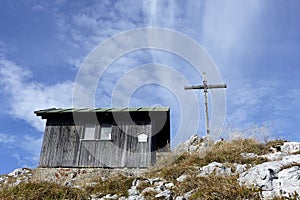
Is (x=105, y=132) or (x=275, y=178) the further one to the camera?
(x=105, y=132)

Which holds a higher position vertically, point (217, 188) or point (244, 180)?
point (244, 180)

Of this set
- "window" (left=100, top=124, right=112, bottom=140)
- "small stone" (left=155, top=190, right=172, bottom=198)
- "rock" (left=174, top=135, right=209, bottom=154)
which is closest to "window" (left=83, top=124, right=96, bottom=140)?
"window" (left=100, top=124, right=112, bottom=140)

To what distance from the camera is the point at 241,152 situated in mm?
12211

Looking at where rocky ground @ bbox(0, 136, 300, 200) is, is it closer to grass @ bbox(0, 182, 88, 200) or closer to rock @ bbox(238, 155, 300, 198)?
rock @ bbox(238, 155, 300, 198)

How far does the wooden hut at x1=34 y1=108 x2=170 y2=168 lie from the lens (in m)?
20.0

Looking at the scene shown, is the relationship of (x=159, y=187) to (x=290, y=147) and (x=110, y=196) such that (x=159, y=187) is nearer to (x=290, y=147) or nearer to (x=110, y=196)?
(x=110, y=196)

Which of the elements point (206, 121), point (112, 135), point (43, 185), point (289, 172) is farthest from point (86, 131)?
point (289, 172)

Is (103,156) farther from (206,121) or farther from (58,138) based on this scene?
(206,121)

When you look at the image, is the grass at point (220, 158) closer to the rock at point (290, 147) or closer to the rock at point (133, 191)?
the rock at point (290, 147)

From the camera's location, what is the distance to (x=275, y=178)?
7344mm

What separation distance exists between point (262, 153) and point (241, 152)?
3.08ft

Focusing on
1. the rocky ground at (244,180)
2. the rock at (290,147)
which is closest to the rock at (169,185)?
the rocky ground at (244,180)

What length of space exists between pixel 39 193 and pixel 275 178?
6.91 m

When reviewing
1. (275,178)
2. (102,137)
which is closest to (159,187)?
(275,178)
